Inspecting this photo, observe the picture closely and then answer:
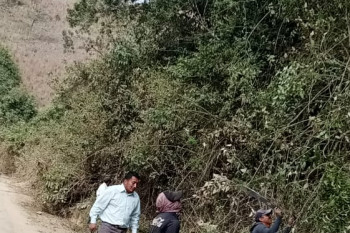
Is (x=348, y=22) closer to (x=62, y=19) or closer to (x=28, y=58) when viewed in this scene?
(x=28, y=58)

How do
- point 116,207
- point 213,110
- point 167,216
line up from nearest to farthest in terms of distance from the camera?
1. point 167,216
2. point 116,207
3. point 213,110

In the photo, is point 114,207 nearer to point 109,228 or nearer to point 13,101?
point 109,228

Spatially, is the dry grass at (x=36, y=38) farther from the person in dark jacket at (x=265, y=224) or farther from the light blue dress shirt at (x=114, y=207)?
the person in dark jacket at (x=265, y=224)

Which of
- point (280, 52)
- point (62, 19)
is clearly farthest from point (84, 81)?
point (62, 19)

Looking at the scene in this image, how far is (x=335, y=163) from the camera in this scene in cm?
661

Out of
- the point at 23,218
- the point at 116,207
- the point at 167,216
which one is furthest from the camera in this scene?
the point at 23,218

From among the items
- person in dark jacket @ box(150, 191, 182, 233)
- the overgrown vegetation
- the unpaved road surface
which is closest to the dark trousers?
person in dark jacket @ box(150, 191, 182, 233)

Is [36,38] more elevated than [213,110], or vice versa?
[36,38]

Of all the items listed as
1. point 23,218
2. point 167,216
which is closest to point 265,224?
point 167,216

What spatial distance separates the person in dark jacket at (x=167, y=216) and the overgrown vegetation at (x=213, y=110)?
1.83 m

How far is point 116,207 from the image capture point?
21.3 feet

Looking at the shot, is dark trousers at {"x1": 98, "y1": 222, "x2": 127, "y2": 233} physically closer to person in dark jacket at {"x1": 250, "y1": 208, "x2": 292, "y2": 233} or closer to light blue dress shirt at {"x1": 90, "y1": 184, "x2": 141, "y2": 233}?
light blue dress shirt at {"x1": 90, "y1": 184, "x2": 141, "y2": 233}

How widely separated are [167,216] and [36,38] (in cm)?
4601

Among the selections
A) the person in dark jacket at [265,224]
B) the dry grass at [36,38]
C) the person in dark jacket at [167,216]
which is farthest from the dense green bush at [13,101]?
the person in dark jacket at [265,224]
